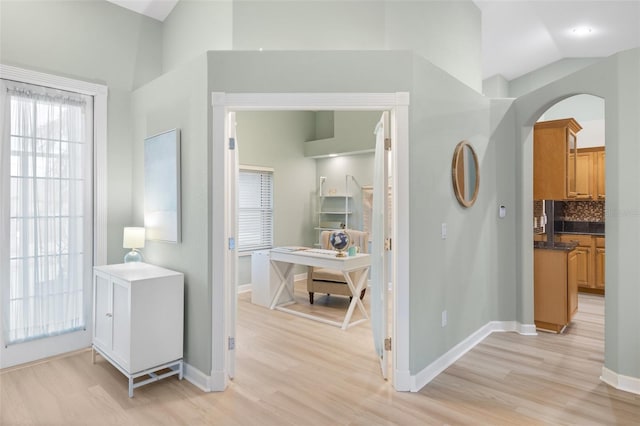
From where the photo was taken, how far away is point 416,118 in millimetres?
2742

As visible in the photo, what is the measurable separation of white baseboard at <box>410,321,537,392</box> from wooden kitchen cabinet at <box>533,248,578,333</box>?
22 centimetres

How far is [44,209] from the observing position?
324cm

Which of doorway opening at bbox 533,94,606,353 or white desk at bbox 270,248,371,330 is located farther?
white desk at bbox 270,248,371,330

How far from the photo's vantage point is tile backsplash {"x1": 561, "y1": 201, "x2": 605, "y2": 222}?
5953mm

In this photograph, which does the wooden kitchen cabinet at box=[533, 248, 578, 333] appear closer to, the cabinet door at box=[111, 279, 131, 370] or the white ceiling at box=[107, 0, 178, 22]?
the cabinet door at box=[111, 279, 131, 370]

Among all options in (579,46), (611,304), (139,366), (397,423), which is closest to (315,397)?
(397,423)

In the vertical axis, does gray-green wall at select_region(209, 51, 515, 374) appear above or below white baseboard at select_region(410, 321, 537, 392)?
above

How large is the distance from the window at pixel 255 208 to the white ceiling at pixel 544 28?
106 inches

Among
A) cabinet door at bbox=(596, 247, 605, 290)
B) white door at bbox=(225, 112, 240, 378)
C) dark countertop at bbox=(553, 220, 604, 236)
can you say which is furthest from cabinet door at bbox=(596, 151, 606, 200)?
white door at bbox=(225, 112, 240, 378)

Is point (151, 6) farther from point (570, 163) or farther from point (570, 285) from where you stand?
point (570, 285)

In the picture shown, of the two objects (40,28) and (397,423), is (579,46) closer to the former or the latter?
(397,423)

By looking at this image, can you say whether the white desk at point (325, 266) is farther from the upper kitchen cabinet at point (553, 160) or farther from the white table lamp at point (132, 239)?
the upper kitchen cabinet at point (553, 160)

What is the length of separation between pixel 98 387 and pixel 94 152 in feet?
6.91

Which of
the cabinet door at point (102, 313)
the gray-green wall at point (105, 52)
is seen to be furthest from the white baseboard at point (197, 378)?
the gray-green wall at point (105, 52)
